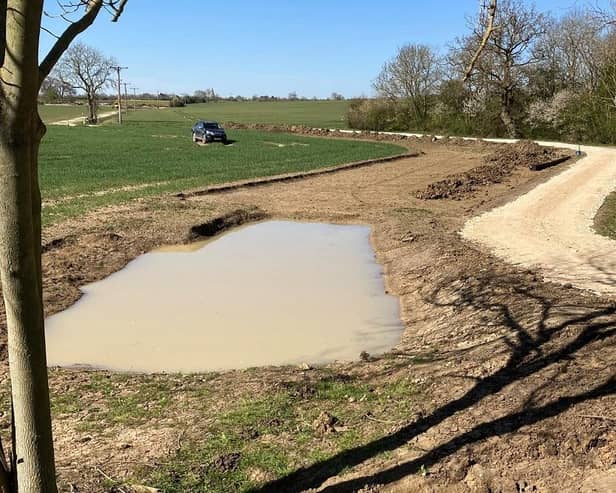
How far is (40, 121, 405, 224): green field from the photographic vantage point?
2014cm

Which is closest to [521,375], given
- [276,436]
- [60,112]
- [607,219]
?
[276,436]

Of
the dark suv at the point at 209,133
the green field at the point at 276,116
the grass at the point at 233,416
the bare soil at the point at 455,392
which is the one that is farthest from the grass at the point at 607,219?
the green field at the point at 276,116

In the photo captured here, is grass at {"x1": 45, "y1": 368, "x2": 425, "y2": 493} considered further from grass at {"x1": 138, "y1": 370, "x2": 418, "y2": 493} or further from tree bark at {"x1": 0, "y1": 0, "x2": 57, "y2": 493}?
tree bark at {"x1": 0, "y1": 0, "x2": 57, "y2": 493}

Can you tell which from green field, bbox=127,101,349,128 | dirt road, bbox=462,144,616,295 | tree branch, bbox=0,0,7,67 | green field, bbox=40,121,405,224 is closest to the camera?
tree branch, bbox=0,0,7,67

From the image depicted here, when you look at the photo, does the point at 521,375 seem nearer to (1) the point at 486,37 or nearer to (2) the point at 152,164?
(1) the point at 486,37

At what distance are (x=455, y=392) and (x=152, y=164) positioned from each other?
1054 inches

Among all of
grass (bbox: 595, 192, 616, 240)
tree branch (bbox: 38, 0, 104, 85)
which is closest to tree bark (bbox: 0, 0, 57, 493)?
tree branch (bbox: 38, 0, 104, 85)

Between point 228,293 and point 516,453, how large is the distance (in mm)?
7451

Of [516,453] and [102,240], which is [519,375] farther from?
[102,240]

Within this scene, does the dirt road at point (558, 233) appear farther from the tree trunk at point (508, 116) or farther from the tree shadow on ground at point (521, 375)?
the tree trunk at point (508, 116)

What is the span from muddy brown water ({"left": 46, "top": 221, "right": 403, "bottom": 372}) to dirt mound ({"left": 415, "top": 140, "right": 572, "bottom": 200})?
7.61 m

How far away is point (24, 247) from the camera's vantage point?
8.91 ft

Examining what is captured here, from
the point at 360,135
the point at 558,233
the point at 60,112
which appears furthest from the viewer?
the point at 60,112

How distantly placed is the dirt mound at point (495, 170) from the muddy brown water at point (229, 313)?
300 inches
